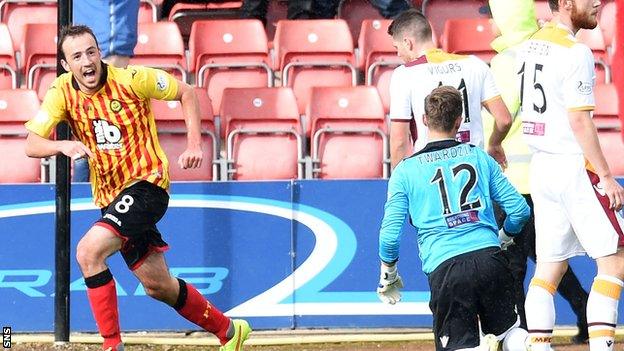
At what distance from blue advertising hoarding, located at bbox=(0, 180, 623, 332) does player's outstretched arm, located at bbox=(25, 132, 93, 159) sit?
1425 millimetres

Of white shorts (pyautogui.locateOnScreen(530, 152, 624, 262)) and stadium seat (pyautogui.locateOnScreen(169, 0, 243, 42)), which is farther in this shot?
stadium seat (pyautogui.locateOnScreen(169, 0, 243, 42))

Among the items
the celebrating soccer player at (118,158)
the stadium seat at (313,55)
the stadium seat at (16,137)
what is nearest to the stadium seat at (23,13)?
the stadium seat at (16,137)

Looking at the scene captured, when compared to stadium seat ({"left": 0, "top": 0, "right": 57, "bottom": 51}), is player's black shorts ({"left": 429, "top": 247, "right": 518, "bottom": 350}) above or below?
below

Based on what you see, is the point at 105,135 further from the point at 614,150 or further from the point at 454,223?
the point at 614,150

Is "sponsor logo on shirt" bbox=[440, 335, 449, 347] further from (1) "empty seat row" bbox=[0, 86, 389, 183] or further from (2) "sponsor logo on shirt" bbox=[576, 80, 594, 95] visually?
(1) "empty seat row" bbox=[0, 86, 389, 183]

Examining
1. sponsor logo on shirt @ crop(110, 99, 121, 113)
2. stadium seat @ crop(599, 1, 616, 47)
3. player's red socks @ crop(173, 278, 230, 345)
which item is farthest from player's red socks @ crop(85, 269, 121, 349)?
stadium seat @ crop(599, 1, 616, 47)

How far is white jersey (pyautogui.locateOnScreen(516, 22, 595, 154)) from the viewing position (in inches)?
266

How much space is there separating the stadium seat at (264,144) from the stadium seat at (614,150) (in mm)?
2223

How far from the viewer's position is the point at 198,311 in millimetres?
7582

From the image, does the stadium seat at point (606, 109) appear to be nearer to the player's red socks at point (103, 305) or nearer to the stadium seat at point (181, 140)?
the stadium seat at point (181, 140)

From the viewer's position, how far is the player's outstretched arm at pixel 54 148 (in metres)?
6.94

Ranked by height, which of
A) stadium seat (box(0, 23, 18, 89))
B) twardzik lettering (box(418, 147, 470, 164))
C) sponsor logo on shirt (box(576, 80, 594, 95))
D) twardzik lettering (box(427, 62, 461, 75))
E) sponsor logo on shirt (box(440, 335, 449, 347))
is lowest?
sponsor logo on shirt (box(440, 335, 449, 347))

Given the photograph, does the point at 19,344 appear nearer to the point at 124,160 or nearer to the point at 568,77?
the point at 124,160

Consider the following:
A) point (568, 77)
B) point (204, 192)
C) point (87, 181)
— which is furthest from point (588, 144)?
point (87, 181)
